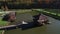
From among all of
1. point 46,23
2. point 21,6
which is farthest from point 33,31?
point 21,6

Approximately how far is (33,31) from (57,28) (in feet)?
13.7

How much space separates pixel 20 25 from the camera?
26.1 m

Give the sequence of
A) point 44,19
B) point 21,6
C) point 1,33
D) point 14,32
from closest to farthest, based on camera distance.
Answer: point 1,33
point 14,32
point 44,19
point 21,6

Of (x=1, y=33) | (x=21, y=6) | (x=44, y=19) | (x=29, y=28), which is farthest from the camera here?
(x=21, y=6)

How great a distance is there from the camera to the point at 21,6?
5584 centimetres

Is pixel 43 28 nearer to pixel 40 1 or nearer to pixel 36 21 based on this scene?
pixel 36 21

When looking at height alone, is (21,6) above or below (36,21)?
below

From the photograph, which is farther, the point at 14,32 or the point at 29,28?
the point at 29,28

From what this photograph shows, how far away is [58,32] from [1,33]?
26.6 feet

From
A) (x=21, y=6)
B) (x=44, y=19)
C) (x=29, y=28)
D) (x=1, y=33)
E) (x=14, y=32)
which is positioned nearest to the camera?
(x=1, y=33)

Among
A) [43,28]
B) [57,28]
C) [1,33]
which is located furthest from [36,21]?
[1,33]

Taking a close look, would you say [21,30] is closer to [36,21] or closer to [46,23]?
[36,21]

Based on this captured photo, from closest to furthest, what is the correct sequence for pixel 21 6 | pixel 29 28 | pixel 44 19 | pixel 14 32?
pixel 14 32 < pixel 29 28 < pixel 44 19 < pixel 21 6

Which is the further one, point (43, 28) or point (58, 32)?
point (43, 28)
